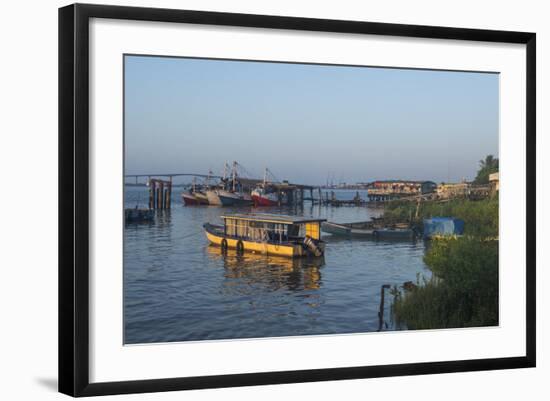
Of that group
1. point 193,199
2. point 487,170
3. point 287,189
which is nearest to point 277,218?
point 287,189

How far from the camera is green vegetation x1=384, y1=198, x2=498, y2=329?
21.0 ft

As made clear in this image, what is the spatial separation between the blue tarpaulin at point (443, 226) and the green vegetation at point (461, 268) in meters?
0.04

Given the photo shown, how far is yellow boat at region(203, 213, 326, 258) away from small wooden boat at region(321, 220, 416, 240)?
98 mm

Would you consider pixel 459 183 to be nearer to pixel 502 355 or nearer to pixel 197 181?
pixel 502 355

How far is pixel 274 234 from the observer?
20.4 feet

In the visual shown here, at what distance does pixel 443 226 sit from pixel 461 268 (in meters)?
0.32

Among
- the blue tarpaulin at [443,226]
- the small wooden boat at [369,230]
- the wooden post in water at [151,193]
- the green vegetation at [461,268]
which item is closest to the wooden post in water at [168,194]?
the wooden post in water at [151,193]

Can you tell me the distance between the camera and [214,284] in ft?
19.5

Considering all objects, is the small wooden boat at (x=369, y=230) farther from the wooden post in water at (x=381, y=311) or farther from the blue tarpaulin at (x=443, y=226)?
the wooden post in water at (x=381, y=311)

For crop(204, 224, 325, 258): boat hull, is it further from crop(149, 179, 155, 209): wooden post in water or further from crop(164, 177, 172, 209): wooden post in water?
crop(149, 179, 155, 209): wooden post in water

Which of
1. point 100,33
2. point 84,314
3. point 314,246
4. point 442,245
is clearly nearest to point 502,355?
point 442,245

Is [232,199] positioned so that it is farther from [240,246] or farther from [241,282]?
[241,282]

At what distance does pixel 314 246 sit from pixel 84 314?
5.27ft

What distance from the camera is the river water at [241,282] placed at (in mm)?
5730
